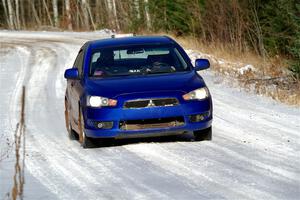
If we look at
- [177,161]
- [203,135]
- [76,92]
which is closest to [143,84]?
[203,135]

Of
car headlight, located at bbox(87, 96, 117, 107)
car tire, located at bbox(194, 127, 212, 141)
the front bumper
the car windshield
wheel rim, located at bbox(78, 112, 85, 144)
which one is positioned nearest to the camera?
the front bumper

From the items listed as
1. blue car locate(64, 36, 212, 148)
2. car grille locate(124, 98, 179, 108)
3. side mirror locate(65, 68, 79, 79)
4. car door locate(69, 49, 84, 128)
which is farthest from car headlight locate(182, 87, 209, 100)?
side mirror locate(65, 68, 79, 79)

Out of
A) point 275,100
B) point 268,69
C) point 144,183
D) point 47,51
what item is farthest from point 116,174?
point 47,51

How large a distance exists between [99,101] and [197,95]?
123 cm

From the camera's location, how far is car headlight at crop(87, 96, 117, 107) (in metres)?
10.0

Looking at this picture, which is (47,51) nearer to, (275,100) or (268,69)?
(268,69)

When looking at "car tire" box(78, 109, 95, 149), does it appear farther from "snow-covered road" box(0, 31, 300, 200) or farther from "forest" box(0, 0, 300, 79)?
"forest" box(0, 0, 300, 79)

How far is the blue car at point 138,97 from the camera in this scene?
995 centimetres

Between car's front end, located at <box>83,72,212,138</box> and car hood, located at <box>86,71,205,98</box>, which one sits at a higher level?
car hood, located at <box>86,71,205,98</box>

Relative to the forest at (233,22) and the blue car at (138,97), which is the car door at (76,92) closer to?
the blue car at (138,97)

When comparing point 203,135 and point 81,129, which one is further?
point 81,129

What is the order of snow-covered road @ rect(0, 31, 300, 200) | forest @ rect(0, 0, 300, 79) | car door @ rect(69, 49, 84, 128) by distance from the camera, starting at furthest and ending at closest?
forest @ rect(0, 0, 300, 79), car door @ rect(69, 49, 84, 128), snow-covered road @ rect(0, 31, 300, 200)

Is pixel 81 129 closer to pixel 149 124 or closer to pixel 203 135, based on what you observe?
pixel 149 124

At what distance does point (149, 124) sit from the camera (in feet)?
32.6
